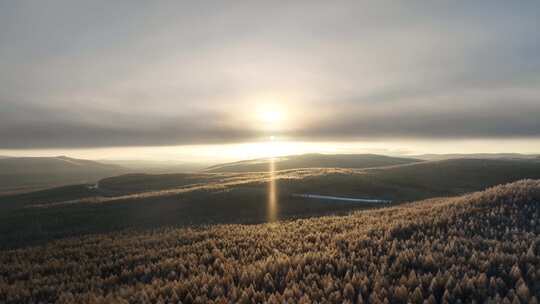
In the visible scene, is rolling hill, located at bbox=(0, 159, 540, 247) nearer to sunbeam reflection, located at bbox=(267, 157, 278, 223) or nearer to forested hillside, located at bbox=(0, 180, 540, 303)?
sunbeam reflection, located at bbox=(267, 157, 278, 223)

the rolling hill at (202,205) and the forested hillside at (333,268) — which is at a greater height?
the forested hillside at (333,268)

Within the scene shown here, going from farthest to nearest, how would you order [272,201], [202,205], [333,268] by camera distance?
[272,201]
[202,205]
[333,268]

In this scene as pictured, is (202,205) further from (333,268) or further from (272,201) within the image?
(333,268)

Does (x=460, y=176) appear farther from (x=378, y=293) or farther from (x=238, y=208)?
(x=378, y=293)

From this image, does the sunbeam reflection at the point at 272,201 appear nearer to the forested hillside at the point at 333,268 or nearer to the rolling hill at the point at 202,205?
the rolling hill at the point at 202,205

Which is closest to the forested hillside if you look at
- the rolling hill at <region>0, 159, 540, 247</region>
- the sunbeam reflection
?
the sunbeam reflection

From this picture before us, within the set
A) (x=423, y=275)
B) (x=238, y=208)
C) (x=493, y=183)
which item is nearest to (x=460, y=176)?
(x=493, y=183)

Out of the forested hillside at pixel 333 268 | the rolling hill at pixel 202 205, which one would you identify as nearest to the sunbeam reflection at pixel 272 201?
the rolling hill at pixel 202 205

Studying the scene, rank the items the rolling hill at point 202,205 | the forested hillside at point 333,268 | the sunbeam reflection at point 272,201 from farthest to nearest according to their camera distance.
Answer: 1. the sunbeam reflection at point 272,201
2. the rolling hill at point 202,205
3. the forested hillside at point 333,268

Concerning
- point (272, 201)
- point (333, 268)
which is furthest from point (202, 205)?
point (333, 268)

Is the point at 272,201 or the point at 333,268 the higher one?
the point at 333,268
